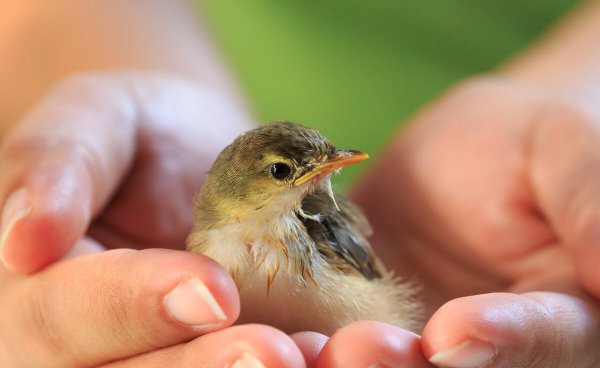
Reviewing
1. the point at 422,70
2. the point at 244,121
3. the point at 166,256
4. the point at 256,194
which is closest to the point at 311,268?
the point at 256,194

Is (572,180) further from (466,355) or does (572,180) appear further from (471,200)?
(466,355)

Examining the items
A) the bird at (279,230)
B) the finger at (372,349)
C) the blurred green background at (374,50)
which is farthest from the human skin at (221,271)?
the blurred green background at (374,50)

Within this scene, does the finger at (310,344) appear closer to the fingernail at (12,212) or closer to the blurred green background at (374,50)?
the fingernail at (12,212)

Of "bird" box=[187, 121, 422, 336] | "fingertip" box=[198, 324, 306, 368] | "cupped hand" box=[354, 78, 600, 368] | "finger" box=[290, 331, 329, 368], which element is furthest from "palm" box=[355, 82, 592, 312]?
"fingertip" box=[198, 324, 306, 368]

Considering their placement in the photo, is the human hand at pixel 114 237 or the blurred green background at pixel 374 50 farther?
the blurred green background at pixel 374 50

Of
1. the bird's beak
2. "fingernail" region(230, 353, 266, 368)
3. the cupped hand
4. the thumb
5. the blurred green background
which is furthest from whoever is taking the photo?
the blurred green background

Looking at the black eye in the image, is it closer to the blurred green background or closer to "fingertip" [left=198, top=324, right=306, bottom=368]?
"fingertip" [left=198, top=324, right=306, bottom=368]
